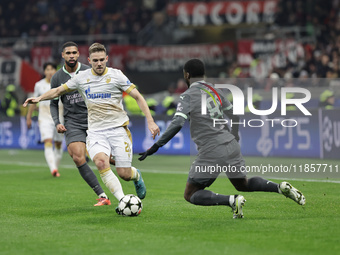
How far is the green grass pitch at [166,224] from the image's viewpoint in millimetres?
6785

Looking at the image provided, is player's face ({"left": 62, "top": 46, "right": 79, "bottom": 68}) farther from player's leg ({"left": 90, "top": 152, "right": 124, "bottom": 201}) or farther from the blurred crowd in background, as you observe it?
the blurred crowd in background

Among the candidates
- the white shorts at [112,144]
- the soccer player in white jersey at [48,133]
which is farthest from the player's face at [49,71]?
the white shorts at [112,144]

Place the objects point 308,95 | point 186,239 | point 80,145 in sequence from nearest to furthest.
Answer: point 186,239 < point 80,145 < point 308,95

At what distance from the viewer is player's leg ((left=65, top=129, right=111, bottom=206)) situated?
10.4 m

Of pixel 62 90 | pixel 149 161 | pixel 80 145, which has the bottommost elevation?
pixel 149 161

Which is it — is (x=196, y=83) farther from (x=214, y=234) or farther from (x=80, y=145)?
(x=80, y=145)

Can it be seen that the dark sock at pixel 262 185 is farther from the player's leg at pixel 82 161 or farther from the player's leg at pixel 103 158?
the player's leg at pixel 82 161

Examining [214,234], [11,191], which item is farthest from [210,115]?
[11,191]

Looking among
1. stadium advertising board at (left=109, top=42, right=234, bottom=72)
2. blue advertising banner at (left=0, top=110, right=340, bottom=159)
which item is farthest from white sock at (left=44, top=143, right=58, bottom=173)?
stadium advertising board at (left=109, top=42, right=234, bottom=72)

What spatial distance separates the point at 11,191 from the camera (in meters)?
12.6

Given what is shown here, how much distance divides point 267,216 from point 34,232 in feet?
9.32

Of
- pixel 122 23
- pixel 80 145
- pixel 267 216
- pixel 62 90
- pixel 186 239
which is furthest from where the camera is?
pixel 122 23

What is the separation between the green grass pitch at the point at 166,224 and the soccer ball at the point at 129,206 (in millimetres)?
92

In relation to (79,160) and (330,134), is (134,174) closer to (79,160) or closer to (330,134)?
(79,160)
